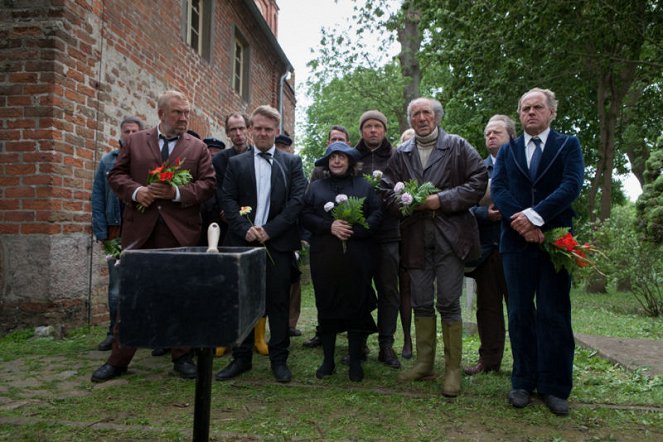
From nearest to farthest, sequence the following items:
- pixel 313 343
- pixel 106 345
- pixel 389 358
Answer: pixel 389 358
pixel 106 345
pixel 313 343

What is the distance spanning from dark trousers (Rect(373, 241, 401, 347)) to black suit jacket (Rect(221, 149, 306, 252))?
0.81 meters

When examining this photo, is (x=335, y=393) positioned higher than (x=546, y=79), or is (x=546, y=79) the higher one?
(x=546, y=79)

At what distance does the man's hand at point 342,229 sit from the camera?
4.12m

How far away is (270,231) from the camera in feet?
13.8

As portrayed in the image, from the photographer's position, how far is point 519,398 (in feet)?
11.7

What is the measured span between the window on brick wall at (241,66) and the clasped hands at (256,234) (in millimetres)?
8578

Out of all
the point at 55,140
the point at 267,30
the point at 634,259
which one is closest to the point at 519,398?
the point at 55,140

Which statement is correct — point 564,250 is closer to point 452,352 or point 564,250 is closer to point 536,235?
point 536,235

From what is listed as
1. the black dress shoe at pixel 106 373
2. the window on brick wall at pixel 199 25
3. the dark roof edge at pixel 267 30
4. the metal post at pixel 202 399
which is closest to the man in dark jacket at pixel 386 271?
the black dress shoe at pixel 106 373

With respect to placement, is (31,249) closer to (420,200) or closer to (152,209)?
(152,209)

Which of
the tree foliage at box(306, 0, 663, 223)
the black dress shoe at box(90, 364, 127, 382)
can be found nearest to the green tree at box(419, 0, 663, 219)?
the tree foliage at box(306, 0, 663, 223)

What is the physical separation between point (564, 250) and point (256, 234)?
2.23 metres

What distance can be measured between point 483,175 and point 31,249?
14.9 ft

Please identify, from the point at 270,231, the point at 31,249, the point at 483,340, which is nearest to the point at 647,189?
the point at 483,340
